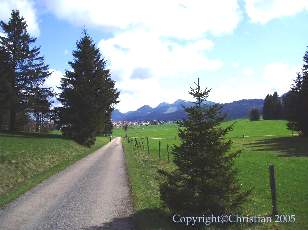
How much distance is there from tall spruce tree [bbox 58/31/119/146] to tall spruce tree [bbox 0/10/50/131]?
14.0 feet

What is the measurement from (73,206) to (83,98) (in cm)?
4140

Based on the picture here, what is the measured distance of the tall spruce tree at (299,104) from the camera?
220ft

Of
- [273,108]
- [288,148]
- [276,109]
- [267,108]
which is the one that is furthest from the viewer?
[267,108]

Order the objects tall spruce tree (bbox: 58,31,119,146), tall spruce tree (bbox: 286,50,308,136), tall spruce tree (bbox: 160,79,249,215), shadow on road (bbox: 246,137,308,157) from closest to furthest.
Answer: tall spruce tree (bbox: 160,79,249,215), shadow on road (bbox: 246,137,308,157), tall spruce tree (bbox: 58,31,119,146), tall spruce tree (bbox: 286,50,308,136)

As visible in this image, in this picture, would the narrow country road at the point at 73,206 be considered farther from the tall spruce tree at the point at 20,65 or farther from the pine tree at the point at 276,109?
the pine tree at the point at 276,109

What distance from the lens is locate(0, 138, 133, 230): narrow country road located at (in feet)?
45.1

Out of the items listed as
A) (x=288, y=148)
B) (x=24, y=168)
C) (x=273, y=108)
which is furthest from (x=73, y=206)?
(x=273, y=108)

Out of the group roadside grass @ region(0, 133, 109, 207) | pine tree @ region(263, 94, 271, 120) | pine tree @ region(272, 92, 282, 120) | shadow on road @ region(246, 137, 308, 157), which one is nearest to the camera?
roadside grass @ region(0, 133, 109, 207)

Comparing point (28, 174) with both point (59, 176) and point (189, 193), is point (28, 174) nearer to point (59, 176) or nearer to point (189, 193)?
point (59, 176)

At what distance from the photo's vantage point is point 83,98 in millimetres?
57031

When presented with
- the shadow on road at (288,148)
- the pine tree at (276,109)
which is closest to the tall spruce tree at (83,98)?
the shadow on road at (288,148)

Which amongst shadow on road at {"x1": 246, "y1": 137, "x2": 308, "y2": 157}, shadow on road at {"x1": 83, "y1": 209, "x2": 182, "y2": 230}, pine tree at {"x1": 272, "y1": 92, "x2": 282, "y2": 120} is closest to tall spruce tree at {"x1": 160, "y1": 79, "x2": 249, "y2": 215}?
shadow on road at {"x1": 83, "y1": 209, "x2": 182, "y2": 230}

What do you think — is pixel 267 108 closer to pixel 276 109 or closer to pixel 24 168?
pixel 276 109

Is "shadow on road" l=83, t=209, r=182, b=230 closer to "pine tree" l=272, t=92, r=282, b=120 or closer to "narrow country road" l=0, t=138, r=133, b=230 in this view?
"narrow country road" l=0, t=138, r=133, b=230
